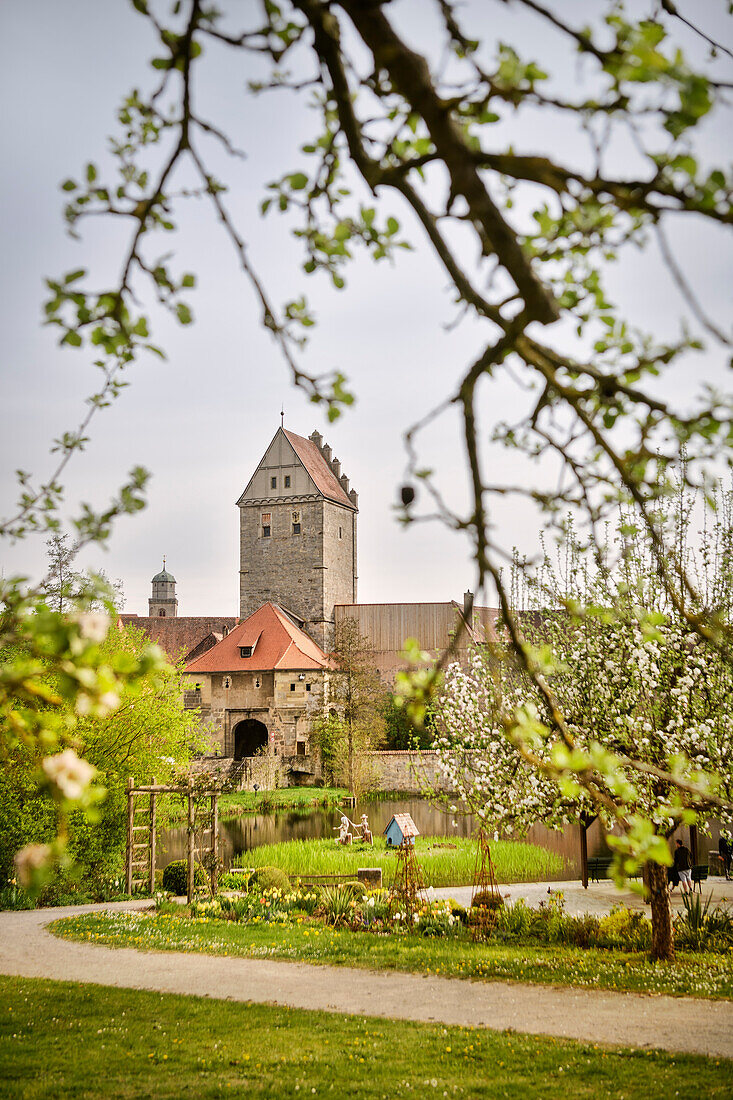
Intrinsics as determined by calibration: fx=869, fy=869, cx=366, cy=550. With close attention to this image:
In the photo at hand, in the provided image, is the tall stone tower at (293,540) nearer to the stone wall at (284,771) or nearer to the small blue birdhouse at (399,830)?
the stone wall at (284,771)

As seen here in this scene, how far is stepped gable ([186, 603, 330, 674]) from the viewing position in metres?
45.5

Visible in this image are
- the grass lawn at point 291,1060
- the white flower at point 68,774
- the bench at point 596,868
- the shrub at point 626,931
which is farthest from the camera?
the bench at point 596,868

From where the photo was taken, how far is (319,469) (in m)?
55.8

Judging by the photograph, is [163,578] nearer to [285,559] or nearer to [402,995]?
[285,559]

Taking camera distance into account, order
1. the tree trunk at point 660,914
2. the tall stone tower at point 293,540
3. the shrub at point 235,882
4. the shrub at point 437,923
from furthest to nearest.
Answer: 1. the tall stone tower at point 293,540
2. the shrub at point 235,882
3. the shrub at point 437,923
4. the tree trunk at point 660,914

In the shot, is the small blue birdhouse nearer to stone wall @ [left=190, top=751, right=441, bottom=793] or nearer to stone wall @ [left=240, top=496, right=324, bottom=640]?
stone wall @ [left=190, top=751, right=441, bottom=793]

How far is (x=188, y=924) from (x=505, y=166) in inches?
527

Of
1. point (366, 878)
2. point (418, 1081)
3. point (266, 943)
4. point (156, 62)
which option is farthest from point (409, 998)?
point (156, 62)

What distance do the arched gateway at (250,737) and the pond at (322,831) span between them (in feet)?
43.9

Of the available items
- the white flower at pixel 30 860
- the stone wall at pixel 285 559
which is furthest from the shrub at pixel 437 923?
the stone wall at pixel 285 559

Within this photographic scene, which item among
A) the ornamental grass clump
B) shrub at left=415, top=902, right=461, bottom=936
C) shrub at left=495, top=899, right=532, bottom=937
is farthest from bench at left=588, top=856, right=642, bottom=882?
the ornamental grass clump

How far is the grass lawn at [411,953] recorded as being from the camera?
9.48 metres

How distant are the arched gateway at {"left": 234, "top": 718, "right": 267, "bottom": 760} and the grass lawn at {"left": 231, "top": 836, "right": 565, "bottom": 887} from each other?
84.3 ft

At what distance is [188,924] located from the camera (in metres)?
13.1
